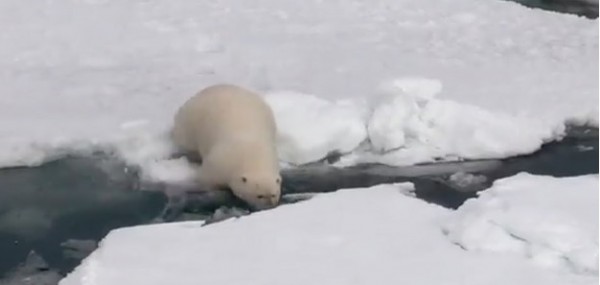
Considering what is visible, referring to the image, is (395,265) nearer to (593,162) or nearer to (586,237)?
(586,237)

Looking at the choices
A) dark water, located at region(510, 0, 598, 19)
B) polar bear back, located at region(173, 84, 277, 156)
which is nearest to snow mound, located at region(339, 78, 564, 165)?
polar bear back, located at region(173, 84, 277, 156)

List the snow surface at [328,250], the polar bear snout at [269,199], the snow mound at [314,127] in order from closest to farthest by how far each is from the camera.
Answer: the snow surface at [328,250] < the polar bear snout at [269,199] < the snow mound at [314,127]

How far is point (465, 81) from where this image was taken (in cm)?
654

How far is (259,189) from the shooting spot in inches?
188

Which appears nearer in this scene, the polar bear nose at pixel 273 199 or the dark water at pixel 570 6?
the polar bear nose at pixel 273 199

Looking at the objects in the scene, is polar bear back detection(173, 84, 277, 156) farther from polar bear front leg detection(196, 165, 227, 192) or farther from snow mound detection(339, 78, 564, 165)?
Result: snow mound detection(339, 78, 564, 165)

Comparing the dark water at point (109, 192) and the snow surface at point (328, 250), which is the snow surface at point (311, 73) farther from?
the snow surface at point (328, 250)

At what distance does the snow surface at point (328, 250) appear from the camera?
149 inches

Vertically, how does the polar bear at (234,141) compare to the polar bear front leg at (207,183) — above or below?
above

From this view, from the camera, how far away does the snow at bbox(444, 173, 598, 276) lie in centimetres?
384

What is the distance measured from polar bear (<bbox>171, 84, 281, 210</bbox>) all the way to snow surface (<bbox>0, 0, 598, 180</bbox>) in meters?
0.15

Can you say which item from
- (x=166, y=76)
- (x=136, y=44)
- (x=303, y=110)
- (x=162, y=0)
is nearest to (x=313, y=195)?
(x=303, y=110)

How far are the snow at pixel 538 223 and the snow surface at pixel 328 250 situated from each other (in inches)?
0.4

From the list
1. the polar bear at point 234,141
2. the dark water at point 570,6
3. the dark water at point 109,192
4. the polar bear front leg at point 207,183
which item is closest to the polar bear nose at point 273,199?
the polar bear at point 234,141
